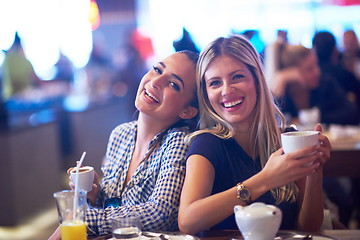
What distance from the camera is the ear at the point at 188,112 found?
207 centimetres

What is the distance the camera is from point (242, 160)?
1.92m

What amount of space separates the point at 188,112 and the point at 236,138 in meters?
0.22

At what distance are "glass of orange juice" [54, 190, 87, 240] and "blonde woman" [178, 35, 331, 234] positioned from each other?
323mm

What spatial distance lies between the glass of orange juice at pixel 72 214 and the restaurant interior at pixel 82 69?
0.92 m

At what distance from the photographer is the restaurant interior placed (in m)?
4.84

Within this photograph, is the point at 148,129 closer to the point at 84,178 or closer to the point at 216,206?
the point at 84,178

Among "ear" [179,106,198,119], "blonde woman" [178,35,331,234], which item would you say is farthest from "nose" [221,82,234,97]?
"ear" [179,106,198,119]

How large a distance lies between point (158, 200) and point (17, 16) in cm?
967

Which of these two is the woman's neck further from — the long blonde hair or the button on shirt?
the long blonde hair

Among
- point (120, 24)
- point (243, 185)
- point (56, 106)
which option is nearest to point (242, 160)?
point (243, 185)

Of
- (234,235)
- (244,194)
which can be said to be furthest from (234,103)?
(234,235)

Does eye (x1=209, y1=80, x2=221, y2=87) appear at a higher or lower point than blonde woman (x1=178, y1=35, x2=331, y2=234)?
higher

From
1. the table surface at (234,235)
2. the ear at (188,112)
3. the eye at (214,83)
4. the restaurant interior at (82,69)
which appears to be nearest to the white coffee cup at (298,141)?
the table surface at (234,235)

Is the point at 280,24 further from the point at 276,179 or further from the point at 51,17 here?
the point at 276,179
